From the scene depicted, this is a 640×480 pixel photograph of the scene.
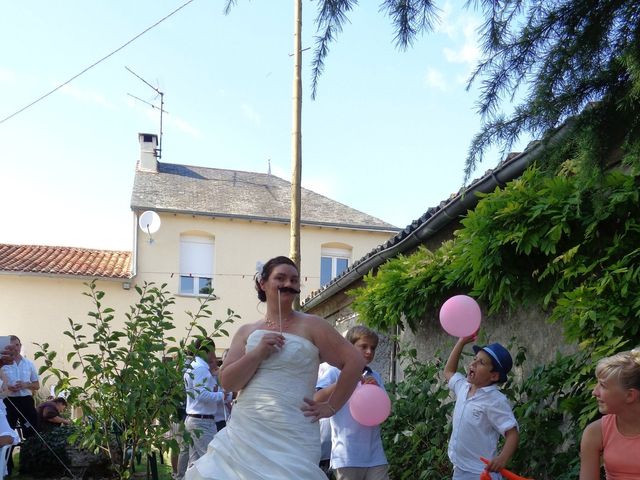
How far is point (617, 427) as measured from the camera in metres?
3.56

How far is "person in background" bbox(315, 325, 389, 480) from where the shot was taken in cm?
560

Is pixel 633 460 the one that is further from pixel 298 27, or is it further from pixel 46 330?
pixel 46 330

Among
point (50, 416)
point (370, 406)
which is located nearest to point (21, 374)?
point (50, 416)

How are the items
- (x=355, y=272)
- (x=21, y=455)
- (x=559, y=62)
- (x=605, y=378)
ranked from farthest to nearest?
(x=355, y=272), (x=21, y=455), (x=605, y=378), (x=559, y=62)

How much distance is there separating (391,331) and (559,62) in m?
7.40

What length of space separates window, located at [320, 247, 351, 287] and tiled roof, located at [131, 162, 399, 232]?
117 cm

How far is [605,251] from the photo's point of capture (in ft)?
17.7

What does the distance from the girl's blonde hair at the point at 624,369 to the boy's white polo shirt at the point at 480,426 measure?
1165 mm

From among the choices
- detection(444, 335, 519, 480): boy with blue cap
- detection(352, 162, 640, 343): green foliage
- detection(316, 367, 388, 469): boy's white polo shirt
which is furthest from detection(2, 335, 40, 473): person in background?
detection(444, 335, 519, 480): boy with blue cap

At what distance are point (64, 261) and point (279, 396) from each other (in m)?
23.9

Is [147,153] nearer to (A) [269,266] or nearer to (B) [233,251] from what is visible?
(B) [233,251]

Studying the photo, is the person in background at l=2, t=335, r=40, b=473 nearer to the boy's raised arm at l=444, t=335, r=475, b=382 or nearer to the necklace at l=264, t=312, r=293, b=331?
the boy's raised arm at l=444, t=335, r=475, b=382

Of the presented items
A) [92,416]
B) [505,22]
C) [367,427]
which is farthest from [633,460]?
[92,416]

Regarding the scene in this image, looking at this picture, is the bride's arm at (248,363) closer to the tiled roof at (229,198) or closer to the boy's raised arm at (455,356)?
the boy's raised arm at (455,356)
